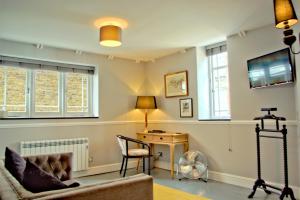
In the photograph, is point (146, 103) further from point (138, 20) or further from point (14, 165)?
point (14, 165)

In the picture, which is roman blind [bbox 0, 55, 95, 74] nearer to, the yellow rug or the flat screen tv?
the yellow rug

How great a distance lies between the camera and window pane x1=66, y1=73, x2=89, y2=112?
4664mm

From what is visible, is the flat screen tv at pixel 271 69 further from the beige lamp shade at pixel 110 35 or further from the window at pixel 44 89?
the window at pixel 44 89

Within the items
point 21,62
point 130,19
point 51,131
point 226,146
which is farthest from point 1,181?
point 226,146

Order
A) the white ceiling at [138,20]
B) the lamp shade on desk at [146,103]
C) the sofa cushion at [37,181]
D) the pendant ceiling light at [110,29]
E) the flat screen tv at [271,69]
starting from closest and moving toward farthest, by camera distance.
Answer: the sofa cushion at [37,181], the white ceiling at [138,20], the flat screen tv at [271,69], the pendant ceiling light at [110,29], the lamp shade on desk at [146,103]

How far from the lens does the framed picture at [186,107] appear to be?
15.2 ft

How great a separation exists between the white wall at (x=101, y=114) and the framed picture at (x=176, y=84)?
772mm

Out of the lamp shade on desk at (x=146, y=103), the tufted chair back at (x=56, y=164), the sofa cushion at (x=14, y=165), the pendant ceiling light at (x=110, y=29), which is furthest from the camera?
the lamp shade on desk at (x=146, y=103)

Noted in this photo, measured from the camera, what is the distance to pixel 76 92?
476cm

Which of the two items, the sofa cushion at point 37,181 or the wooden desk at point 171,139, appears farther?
the wooden desk at point 171,139

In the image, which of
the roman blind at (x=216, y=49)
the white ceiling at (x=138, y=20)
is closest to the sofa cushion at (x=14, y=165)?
the white ceiling at (x=138, y=20)

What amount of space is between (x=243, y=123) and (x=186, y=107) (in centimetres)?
122

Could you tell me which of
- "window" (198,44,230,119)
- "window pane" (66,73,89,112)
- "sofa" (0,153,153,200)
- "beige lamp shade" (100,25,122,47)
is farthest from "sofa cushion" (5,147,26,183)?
"window" (198,44,230,119)

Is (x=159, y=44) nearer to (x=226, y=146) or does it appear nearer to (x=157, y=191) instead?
(x=226, y=146)
